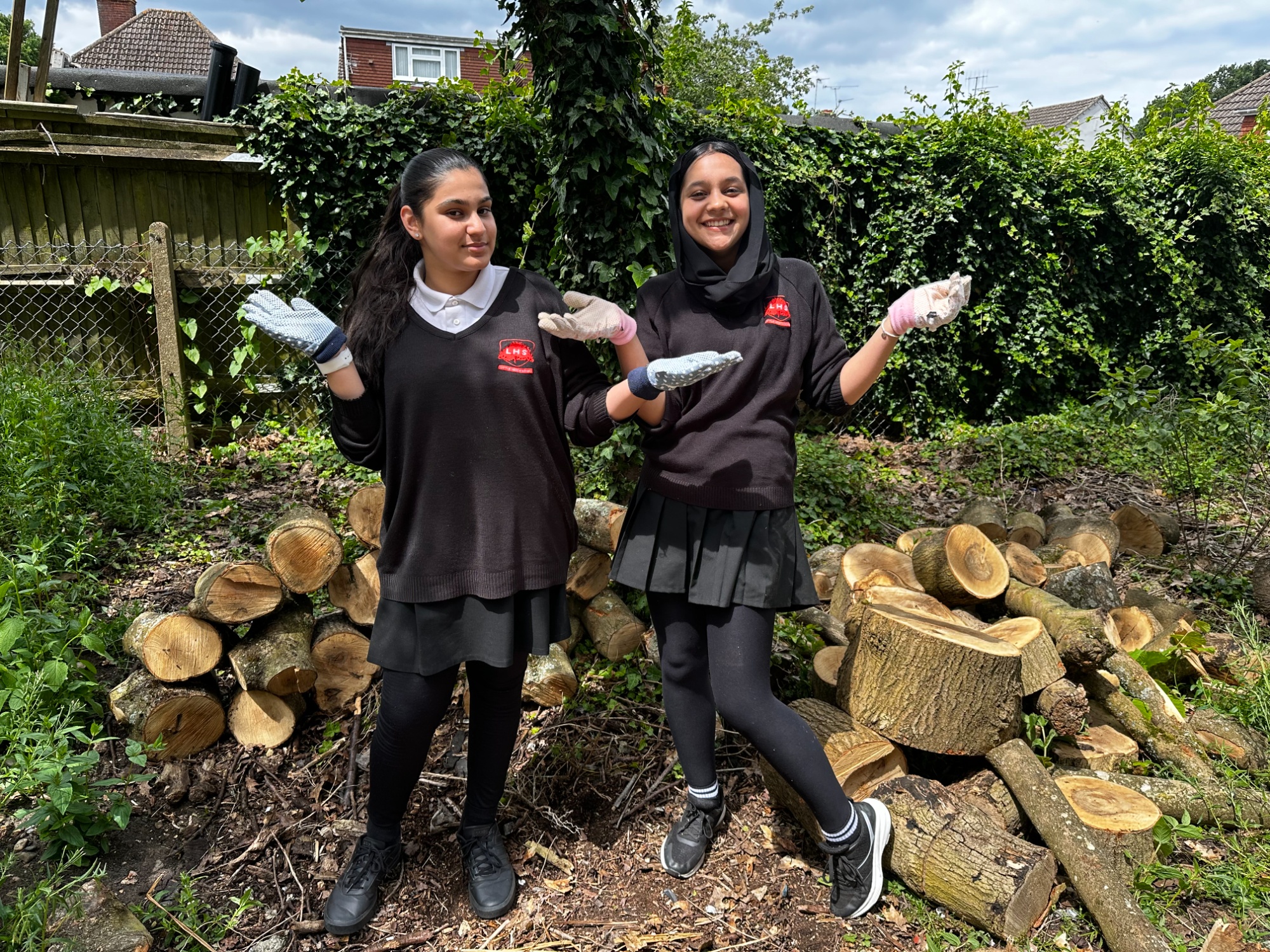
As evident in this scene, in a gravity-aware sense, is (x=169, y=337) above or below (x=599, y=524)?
above

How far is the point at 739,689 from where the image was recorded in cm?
189

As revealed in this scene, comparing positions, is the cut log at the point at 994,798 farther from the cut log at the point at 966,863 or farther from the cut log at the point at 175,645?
the cut log at the point at 175,645

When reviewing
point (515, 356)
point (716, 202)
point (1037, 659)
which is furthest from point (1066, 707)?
point (515, 356)

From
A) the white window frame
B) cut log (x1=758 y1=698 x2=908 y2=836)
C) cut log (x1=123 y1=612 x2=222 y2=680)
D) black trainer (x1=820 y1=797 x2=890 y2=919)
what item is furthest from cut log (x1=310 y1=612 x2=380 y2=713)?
the white window frame

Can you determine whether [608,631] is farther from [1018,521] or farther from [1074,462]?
[1074,462]

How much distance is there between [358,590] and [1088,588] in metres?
2.74

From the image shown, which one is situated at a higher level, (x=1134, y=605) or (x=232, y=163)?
(x=232, y=163)

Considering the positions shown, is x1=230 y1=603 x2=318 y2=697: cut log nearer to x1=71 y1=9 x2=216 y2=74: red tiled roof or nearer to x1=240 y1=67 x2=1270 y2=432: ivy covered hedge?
x1=240 y1=67 x2=1270 y2=432: ivy covered hedge

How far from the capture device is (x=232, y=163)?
4.65 m

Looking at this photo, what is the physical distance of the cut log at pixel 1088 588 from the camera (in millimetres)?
3016

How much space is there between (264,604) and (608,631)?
117 centimetres

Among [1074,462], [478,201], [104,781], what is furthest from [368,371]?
[1074,462]

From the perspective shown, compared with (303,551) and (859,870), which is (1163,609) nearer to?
(859,870)

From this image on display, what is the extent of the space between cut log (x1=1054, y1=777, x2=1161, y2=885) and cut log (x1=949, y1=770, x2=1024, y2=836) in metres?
0.14
